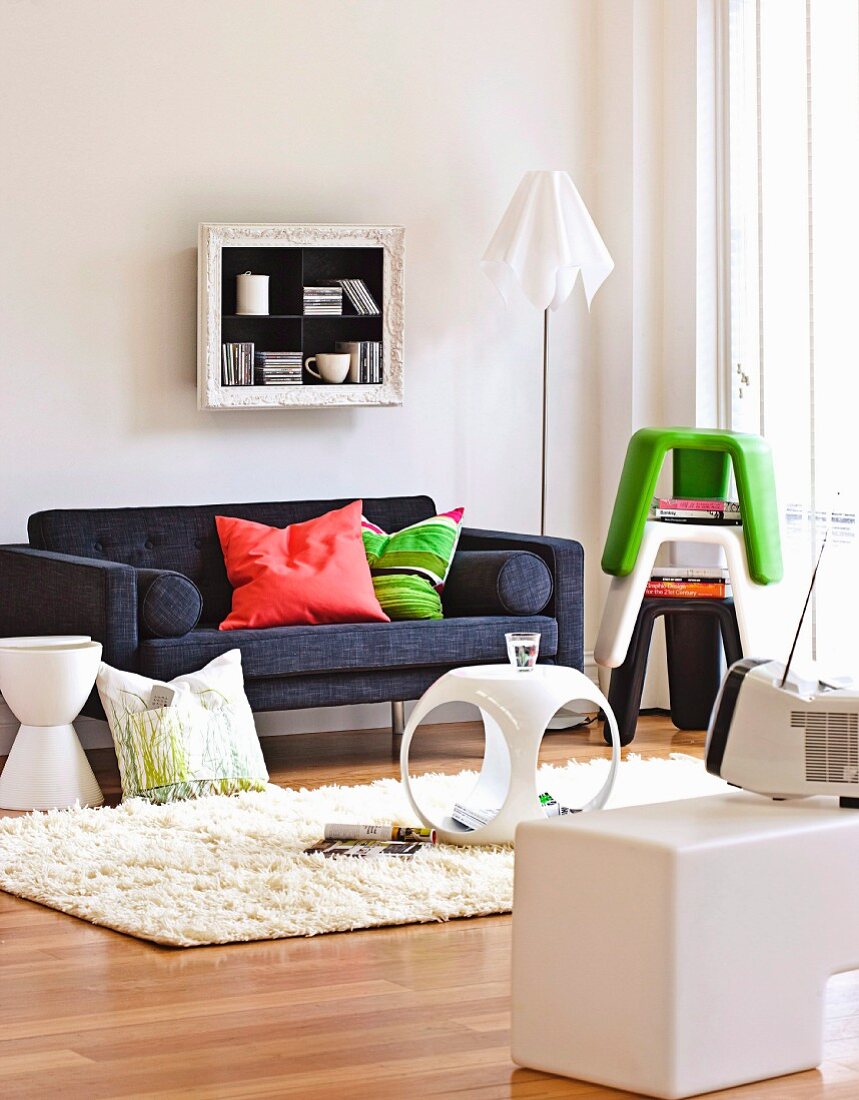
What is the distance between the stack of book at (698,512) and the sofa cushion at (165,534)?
1.15m

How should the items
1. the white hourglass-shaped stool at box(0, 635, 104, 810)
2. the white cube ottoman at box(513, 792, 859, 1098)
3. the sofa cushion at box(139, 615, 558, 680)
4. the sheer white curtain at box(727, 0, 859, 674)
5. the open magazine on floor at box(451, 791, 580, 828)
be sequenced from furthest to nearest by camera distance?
the sheer white curtain at box(727, 0, 859, 674) → the sofa cushion at box(139, 615, 558, 680) → the white hourglass-shaped stool at box(0, 635, 104, 810) → the open magazine on floor at box(451, 791, 580, 828) → the white cube ottoman at box(513, 792, 859, 1098)

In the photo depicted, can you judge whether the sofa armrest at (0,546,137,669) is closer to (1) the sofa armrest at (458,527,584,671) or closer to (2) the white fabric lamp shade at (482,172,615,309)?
(1) the sofa armrest at (458,527,584,671)

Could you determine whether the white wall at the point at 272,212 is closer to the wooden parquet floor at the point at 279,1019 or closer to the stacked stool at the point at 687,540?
the stacked stool at the point at 687,540

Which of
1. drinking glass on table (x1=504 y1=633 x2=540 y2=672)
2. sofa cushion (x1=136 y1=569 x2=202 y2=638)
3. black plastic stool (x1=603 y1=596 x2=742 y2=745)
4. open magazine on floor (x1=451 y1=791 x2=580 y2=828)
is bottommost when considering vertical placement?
open magazine on floor (x1=451 y1=791 x2=580 y2=828)

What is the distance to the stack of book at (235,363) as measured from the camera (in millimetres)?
5883

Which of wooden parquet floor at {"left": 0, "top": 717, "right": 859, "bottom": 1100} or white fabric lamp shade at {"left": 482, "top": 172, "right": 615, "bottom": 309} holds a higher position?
white fabric lamp shade at {"left": 482, "top": 172, "right": 615, "bottom": 309}

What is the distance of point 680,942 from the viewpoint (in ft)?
8.54

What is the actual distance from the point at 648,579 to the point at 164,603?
68.6 inches

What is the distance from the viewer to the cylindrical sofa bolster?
5590mm

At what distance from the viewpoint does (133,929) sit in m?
3.61

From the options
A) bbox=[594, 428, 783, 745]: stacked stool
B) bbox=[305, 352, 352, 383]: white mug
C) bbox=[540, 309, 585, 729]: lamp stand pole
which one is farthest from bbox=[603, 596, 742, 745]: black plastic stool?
bbox=[305, 352, 352, 383]: white mug

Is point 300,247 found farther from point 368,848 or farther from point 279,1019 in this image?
point 279,1019

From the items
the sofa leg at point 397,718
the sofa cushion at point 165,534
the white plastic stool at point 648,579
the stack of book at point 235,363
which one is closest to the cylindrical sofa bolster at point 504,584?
the white plastic stool at point 648,579

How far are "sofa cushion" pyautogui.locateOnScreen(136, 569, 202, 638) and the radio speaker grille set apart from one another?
2.59 m
